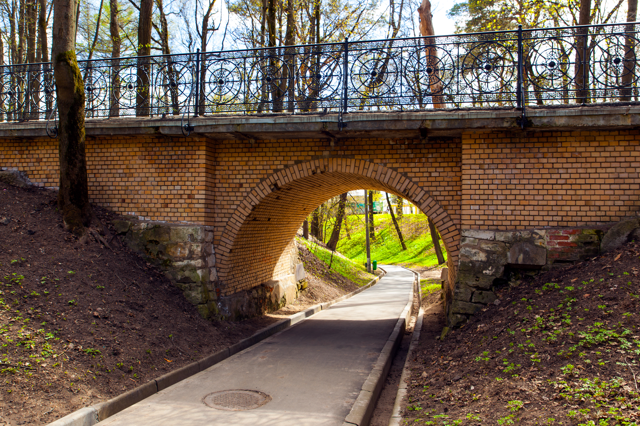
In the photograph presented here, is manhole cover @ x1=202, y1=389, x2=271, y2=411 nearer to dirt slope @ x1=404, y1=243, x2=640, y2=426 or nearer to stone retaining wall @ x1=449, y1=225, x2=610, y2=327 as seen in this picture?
dirt slope @ x1=404, y1=243, x2=640, y2=426

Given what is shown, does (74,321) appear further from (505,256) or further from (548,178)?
(548,178)

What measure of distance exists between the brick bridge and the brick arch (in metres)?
0.03

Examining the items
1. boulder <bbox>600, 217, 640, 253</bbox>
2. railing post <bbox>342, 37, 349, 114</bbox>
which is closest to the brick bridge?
boulder <bbox>600, 217, 640, 253</bbox>

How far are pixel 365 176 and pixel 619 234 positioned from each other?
3936 mm

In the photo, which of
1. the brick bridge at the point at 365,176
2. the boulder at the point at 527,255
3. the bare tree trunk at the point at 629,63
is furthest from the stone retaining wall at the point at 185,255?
the bare tree trunk at the point at 629,63

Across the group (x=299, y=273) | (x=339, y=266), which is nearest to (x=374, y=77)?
(x=299, y=273)

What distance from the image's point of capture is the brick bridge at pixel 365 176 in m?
6.66

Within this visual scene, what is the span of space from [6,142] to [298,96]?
20.1 feet

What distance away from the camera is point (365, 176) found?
26.5 ft

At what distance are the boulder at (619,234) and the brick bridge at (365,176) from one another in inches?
5.4

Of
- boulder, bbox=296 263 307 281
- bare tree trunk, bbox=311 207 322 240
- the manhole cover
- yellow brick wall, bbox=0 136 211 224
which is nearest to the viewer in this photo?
Result: the manhole cover

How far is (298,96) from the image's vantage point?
7918 millimetres

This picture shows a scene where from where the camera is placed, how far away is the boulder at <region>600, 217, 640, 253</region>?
6.32m

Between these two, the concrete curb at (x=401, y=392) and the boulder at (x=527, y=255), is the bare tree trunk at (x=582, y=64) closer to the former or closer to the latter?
the boulder at (x=527, y=255)
